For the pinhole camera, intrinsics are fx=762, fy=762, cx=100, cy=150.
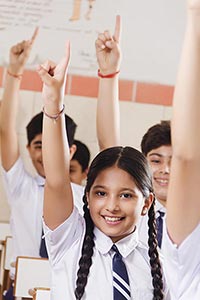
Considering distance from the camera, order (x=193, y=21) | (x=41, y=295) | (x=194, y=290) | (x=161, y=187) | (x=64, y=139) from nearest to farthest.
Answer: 1. (x=193, y=21)
2. (x=194, y=290)
3. (x=64, y=139)
4. (x=41, y=295)
5. (x=161, y=187)

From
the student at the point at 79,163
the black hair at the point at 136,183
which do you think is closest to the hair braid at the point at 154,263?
Answer: the black hair at the point at 136,183

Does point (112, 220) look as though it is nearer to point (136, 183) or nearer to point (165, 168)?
point (136, 183)

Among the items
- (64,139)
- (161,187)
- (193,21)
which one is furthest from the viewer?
(161,187)

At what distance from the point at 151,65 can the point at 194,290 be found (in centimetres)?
278

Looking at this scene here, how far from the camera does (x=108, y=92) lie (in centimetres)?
255

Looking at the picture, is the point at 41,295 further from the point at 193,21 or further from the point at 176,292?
the point at 193,21

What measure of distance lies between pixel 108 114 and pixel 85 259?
0.76 metres

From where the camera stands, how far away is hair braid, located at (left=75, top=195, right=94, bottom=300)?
6.16 ft

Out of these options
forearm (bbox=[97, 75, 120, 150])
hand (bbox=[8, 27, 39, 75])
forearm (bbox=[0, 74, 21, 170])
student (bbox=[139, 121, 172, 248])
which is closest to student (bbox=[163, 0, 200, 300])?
forearm (bbox=[97, 75, 120, 150])

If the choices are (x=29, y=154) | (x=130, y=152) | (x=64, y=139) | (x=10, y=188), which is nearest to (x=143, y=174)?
(x=130, y=152)

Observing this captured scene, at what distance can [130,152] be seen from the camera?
2.10 m

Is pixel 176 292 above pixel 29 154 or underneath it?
underneath

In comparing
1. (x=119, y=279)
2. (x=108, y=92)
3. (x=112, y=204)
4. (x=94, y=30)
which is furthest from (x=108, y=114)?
(x=94, y=30)

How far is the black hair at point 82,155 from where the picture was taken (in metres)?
3.96
